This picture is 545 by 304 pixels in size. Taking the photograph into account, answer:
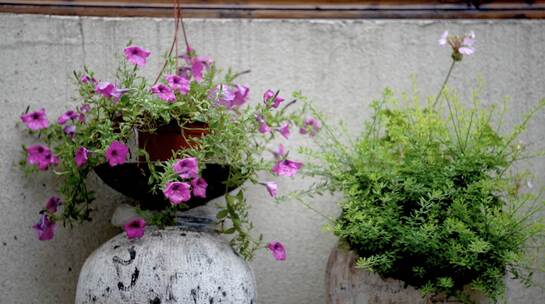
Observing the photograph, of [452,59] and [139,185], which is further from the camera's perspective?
[452,59]

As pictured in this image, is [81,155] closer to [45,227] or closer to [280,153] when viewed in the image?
[45,227]

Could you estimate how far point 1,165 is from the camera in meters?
2.77

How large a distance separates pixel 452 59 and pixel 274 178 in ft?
2.46

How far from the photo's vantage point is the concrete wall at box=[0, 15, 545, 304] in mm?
2764

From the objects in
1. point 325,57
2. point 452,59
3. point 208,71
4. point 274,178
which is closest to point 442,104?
point 452,59

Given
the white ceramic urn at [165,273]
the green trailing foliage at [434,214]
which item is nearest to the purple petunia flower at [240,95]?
the green trailing foliage at [434,214]

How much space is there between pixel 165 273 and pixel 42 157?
66cm

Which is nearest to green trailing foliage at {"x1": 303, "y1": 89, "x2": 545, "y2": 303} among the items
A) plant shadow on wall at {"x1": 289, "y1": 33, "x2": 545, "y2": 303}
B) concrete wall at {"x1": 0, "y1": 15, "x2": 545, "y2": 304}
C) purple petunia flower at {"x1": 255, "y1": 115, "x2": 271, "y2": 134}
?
plant shadow on wall at {"x1": 289, "y1": 33, "x2": 545, "y2": 303}

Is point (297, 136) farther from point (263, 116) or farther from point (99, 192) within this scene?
point (99, 192)

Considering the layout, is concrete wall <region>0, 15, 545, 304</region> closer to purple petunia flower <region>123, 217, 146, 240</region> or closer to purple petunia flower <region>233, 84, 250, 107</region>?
purple petunia flower <region>233, 84, 250, 107</region>

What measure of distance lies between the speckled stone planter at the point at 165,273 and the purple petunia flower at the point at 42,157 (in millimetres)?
410

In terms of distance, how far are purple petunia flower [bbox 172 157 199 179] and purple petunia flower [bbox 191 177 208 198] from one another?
0.18 feet

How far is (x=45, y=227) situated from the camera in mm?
2588

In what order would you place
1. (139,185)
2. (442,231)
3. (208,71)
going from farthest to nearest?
(208,71) < (139,185) < (442,231)
